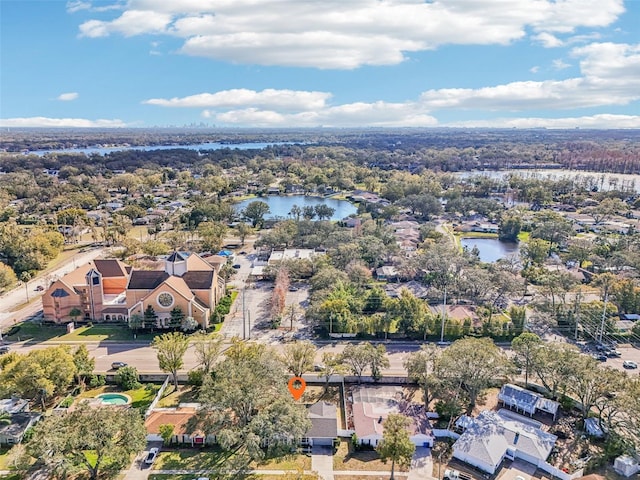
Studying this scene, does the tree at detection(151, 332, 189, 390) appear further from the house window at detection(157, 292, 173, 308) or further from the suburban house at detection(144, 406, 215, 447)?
the house window at detection(157, 292, 173, 308)

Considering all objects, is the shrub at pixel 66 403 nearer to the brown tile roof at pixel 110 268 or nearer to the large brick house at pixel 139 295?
the large brick house at pixel 139 295

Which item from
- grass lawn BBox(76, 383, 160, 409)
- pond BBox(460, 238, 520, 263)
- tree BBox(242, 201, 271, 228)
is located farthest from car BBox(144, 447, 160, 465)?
tree BBox(242, 201, 271, 228)

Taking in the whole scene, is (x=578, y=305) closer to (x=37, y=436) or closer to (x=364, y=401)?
(x=364, y=401)

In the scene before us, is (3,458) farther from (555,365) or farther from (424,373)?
(555,365)

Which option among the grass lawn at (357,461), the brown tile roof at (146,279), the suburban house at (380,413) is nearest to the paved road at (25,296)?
the brown tile roof at (146,279)

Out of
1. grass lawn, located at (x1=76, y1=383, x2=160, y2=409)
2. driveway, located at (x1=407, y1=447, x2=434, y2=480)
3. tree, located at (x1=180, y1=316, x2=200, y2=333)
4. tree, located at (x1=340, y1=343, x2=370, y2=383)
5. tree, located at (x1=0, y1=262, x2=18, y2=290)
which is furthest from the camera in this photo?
tree, located at (x1=0, y1=262, x2=18, y2=290)

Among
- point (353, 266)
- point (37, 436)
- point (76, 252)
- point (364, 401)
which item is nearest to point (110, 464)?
point (37, 436)
